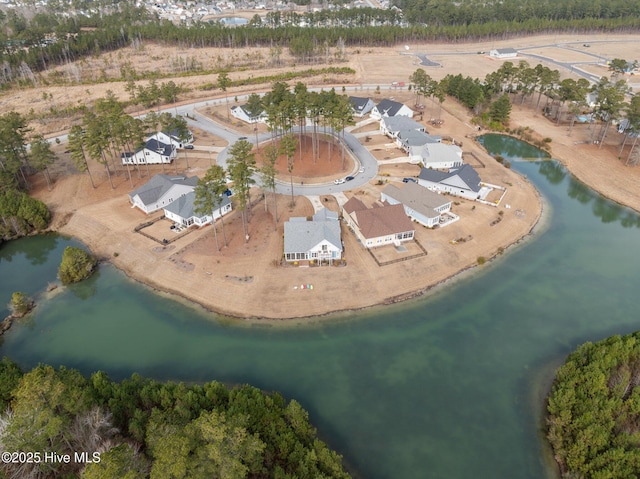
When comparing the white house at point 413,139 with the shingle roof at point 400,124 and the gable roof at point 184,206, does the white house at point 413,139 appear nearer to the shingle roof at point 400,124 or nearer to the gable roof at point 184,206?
the shingle roof at point 400,124

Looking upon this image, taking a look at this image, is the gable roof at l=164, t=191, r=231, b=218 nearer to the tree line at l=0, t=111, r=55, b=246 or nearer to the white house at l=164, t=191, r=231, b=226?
the white house at l=164, t=191, r=231, b=226

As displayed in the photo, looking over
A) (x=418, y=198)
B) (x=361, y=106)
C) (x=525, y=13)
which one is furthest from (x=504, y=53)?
(x=418, y=198)

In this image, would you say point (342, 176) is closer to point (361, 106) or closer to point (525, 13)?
point (361, 106)

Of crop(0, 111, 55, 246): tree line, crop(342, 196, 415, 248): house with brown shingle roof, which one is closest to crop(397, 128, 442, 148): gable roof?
crop(342, 196, 415, 248): house with brown shingle roof

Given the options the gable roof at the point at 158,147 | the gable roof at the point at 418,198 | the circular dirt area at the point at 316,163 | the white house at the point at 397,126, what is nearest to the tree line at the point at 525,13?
the white house at the point at 397,126

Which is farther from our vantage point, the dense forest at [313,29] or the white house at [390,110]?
the dense forest at [313,29]

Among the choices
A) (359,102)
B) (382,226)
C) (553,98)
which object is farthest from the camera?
(359,102)

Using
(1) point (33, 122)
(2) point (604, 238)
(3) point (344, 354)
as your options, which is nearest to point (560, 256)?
(2) point (604, 238)
